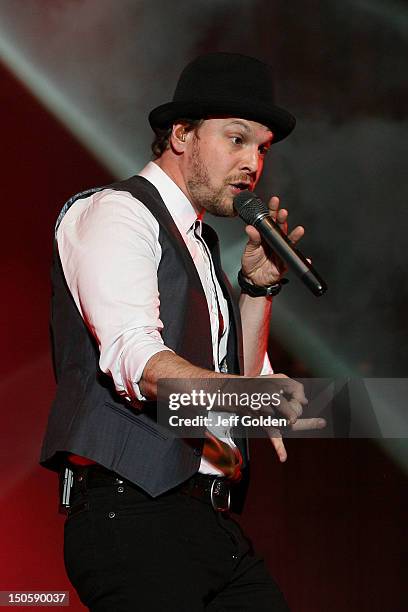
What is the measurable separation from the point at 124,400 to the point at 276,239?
371 mm

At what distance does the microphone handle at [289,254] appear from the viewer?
1390 mm

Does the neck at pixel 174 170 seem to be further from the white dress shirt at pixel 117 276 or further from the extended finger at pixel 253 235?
the white dress shirt at pixel 117 276

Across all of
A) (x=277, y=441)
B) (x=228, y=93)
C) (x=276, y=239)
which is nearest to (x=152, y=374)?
(x=277, y=441)

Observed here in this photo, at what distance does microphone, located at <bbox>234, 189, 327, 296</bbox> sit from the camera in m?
1.40

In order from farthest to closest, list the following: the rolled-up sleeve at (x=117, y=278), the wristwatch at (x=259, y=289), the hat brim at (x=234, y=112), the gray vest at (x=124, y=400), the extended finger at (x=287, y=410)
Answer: the wristwatch at (x=259, y=289)
the hat brim at (x=234, y=112)
the gray vest at (x=124, y=400)
the rolled-up sleeve at (x=117, y=278)
the extended finger at (x=287, y=410)

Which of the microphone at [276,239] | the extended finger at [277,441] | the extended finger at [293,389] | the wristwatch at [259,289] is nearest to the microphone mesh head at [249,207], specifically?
the microphone at [276,239]

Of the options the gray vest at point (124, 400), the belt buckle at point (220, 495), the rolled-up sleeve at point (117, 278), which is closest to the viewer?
the rolled-up sleeve at point (117, 278)

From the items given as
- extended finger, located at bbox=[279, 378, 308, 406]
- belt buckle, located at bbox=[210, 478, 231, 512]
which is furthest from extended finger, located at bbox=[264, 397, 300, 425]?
belt buckle, located at bbox=[210, 478, 231, 512]

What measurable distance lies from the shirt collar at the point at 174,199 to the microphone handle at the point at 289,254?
0.15 meters

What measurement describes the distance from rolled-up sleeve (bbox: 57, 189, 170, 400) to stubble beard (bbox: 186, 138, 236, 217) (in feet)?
0.76

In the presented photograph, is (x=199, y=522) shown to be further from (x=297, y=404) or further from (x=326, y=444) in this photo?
(x=326, y=444)

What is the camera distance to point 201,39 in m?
2.82

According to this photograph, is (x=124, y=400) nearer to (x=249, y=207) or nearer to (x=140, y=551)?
(x=140, y=551)

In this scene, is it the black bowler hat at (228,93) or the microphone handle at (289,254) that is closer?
the microphone handle at (289,254)
